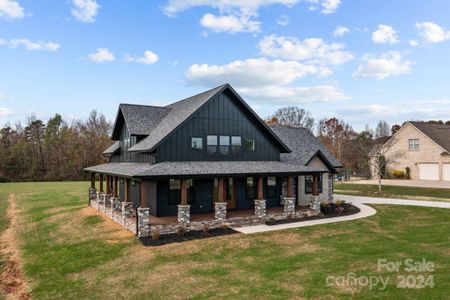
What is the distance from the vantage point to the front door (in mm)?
20670

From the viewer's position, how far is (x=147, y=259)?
12594 millimetres

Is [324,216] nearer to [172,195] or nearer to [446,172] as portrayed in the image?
[172,195]

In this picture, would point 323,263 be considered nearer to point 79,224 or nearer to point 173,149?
point 173,149

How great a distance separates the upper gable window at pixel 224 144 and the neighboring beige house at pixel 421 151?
94.4 ft

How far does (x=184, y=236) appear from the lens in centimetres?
1551

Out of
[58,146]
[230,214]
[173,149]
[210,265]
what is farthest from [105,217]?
[58,146]

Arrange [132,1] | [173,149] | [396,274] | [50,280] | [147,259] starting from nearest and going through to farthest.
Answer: [396,274]
[50,280]
[147,259]
[173,149]
[132,1]

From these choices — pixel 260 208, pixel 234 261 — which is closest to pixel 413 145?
pixel 260 208

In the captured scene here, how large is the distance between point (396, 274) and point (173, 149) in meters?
12.5

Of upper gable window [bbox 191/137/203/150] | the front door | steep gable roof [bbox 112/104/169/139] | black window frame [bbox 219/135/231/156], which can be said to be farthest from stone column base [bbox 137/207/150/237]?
steep gable roof [bbox 112/104/169/139]

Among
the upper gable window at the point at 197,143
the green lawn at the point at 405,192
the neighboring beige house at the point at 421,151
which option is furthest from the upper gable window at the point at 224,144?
the neighboring beige house at the point at 421,151

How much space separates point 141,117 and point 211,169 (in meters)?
7.63

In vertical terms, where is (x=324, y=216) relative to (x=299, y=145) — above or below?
below

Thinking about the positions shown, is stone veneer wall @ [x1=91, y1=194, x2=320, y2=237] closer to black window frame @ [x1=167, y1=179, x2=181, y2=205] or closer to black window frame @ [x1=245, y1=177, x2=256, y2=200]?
black window frame @ [x1=167, y1=179, x2=181, y2=205]
